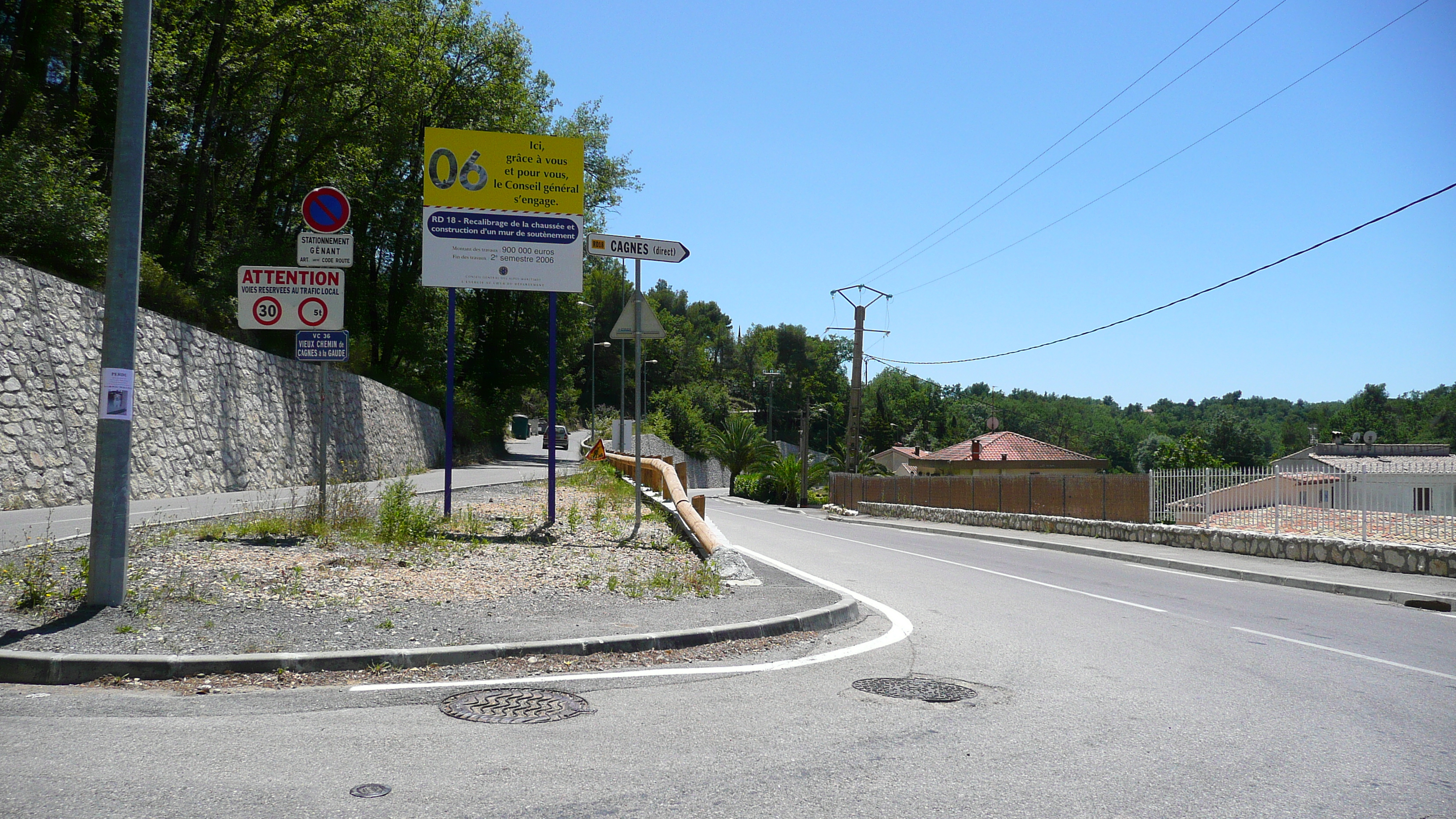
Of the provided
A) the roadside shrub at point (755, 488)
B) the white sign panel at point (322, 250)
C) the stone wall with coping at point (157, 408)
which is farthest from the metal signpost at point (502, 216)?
the roadside shrub at point (755, 488)

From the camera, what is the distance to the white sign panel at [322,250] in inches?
444

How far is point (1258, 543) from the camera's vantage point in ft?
58.6

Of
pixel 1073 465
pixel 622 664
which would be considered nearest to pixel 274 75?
pixel 622 664

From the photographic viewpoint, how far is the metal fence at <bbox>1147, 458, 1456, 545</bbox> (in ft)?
50.7

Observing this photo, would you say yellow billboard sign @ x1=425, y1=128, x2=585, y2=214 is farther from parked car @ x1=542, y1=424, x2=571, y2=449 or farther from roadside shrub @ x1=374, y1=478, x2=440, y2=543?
parked car @ x1=542, y1=424, x2=571, y2=449

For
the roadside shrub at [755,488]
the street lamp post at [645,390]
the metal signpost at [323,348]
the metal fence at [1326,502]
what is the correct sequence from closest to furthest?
the metal signpost at [323,348], the metal fence at [1326,502], the roadside shrub at [755,488], the street lamp post at [645,390]

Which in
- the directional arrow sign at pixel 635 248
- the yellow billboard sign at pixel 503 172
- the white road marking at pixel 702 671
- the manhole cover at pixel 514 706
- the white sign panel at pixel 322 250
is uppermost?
the yellow billboard sign at pixel 503 172

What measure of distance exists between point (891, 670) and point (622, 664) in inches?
76.4

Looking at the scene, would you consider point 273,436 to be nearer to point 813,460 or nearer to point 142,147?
point 142,147

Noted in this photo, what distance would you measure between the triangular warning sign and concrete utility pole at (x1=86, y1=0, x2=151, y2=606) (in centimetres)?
686

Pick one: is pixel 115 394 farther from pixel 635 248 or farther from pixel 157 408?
pixel 157 408

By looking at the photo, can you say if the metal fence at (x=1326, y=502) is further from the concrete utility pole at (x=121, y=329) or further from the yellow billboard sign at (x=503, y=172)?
the concrete utility pole at (x=121, y=329)

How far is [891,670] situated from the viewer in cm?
662

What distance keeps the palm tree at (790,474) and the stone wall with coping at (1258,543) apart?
80.0 ft
